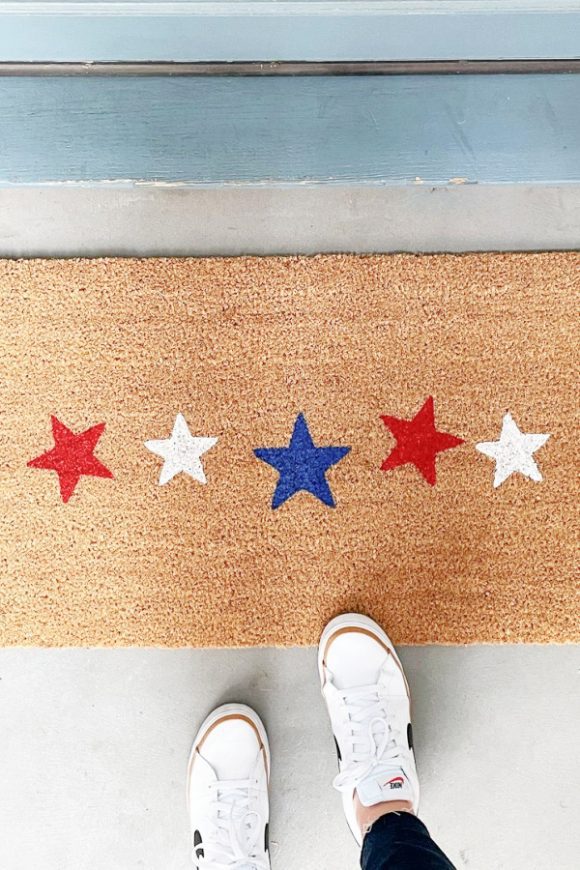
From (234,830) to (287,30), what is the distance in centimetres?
105

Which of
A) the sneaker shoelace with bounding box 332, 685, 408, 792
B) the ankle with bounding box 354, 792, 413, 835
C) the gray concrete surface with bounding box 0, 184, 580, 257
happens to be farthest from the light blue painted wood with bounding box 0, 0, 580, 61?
the ankle with bounding box 354, 792, 413, 835

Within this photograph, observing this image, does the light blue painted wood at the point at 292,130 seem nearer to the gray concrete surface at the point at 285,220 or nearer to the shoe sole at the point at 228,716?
the gray concrete surface at the point at 285,220

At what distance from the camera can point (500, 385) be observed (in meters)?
0.86

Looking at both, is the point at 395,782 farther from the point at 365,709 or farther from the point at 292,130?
the point at 292,130

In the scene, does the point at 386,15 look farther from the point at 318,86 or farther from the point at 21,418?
the point at 21,418

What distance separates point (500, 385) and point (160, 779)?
759mm

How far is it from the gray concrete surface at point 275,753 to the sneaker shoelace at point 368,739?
0.14 feet

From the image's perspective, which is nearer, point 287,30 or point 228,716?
point 287,30

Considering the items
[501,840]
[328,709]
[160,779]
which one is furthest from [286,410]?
[501,840]

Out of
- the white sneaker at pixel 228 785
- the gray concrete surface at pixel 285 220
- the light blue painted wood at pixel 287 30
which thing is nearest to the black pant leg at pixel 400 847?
the white sneaker at pixel 228 785

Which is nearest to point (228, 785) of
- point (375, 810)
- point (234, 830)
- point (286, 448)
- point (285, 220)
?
point (234, 830)

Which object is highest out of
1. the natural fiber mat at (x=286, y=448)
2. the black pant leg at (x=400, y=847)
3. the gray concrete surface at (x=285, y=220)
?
the gray concrete surface at (x=285, y=220)

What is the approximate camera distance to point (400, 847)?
0.68 m

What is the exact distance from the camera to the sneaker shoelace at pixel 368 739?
813mm
